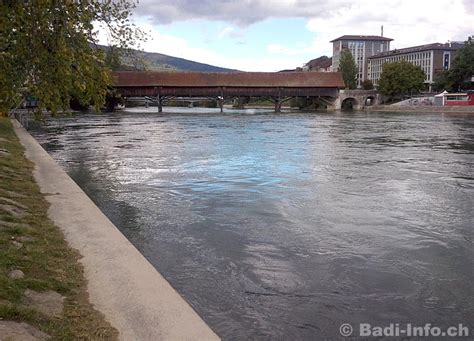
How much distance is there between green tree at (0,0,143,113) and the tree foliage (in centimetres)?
8982

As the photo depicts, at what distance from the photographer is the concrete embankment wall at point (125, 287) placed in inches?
137

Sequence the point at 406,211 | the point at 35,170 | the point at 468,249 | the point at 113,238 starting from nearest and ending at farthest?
1. the point at 113,238
2. the point at 468,249
3. the point at 406,211
4. the point at 35,170

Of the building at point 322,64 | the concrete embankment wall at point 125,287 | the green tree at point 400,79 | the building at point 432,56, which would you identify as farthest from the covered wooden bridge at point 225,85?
the building at point 322,64

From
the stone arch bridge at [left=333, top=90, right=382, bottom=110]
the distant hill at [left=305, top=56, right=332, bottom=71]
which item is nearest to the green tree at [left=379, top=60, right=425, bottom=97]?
the stone arch bridge at [left=333, top=90, right=382, bottom=110]

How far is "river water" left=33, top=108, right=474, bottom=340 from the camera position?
4605 millimetres

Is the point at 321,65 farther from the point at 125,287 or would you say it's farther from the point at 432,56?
the point at 125,287

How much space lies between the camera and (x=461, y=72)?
86250 millimetres

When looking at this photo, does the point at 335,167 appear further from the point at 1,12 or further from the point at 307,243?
the point at 1,12

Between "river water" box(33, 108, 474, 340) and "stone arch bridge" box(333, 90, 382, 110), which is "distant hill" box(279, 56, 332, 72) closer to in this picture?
"stone arch bridge" box(333, 90, 382, 110)

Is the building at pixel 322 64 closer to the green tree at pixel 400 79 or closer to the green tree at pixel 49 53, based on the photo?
the green tree at pixel 400 79

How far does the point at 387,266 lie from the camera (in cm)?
578

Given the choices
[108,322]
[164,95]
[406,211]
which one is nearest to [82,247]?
[108,322]

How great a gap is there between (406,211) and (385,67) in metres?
95.4

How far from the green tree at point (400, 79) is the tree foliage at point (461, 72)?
14.4 ft
